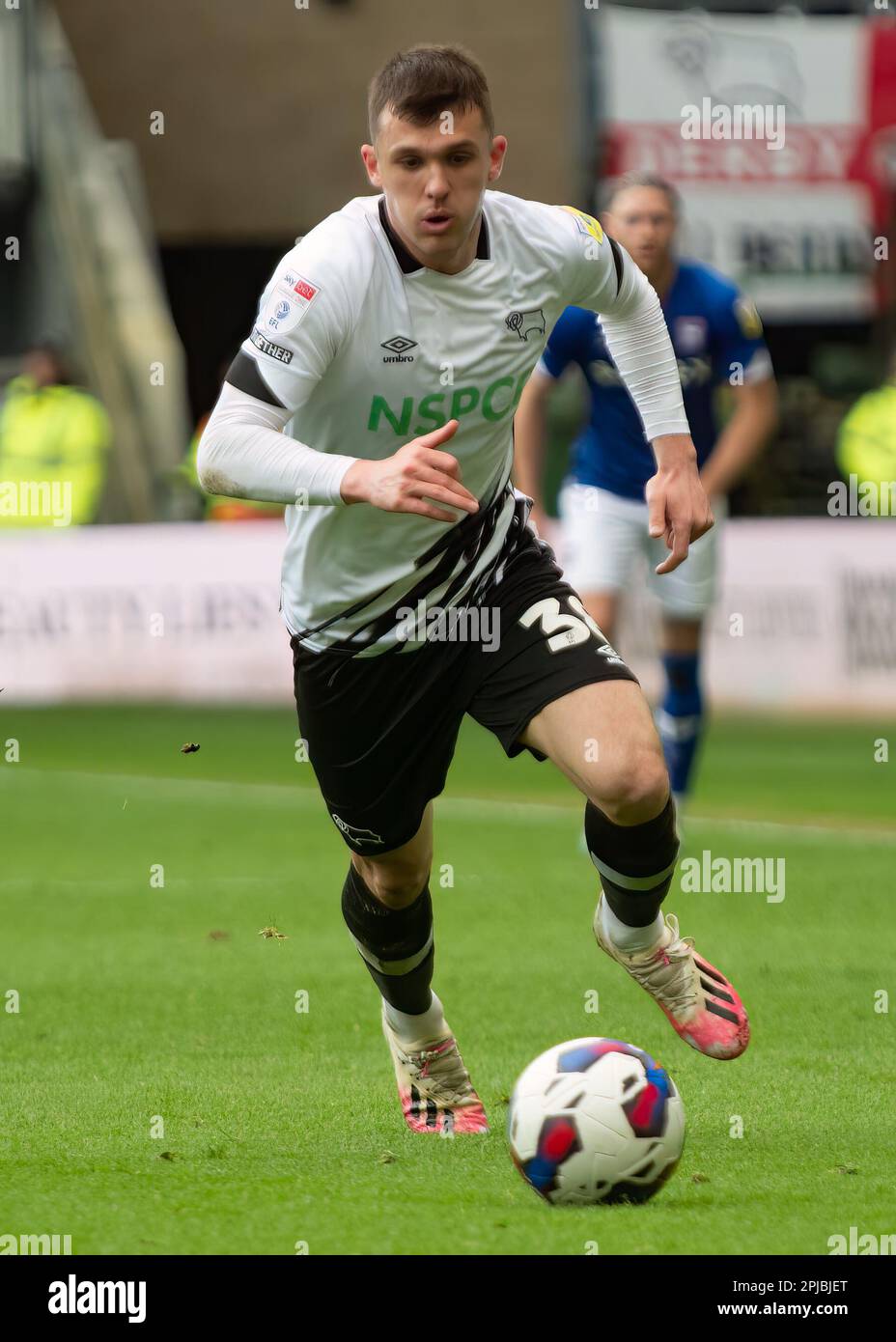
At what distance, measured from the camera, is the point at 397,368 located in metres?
5.30

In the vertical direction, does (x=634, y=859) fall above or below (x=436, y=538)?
below

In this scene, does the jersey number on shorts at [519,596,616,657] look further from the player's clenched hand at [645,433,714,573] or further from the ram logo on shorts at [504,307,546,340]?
the ram logo on shorts at [504,307,546,340]

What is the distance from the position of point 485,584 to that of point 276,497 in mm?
899

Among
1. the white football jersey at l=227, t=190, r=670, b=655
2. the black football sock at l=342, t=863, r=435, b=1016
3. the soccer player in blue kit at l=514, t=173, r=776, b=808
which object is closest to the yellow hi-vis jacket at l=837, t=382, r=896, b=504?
the soccer player in blue kit at l=514, t=173, r=776, b=808

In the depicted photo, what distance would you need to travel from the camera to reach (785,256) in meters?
22.3

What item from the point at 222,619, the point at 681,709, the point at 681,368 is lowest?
the point at 681,709

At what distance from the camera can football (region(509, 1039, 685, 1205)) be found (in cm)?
485

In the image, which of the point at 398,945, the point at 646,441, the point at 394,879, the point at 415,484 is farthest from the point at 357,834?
the point at 646,441

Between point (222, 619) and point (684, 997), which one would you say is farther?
point (222, 619)

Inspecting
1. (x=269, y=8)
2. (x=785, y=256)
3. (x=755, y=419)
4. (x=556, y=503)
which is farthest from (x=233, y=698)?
(x=269, y=8)

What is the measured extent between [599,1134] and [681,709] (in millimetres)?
5956

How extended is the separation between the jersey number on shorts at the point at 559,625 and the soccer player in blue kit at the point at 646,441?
162 inches

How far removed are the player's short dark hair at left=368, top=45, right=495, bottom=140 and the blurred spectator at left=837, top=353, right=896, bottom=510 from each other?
12841 mm

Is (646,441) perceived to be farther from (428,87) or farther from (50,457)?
(50,457)
